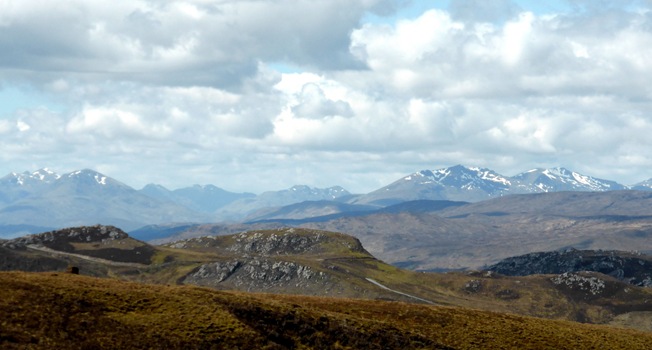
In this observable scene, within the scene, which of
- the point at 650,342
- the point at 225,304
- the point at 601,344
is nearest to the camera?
the point at 225,304

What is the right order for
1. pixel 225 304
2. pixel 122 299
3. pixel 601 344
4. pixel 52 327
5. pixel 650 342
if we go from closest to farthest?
pixel 52 327
pixel 122 299
pixel 225 304
pixel 601 344
pixel 650 342

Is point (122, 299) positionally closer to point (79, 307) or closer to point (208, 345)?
point (79, 307)

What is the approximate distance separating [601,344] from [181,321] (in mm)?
51017

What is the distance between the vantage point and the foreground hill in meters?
65.9

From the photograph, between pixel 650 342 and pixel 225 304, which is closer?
pixel 225 304

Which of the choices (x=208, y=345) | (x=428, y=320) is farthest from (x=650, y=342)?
(x=208, y=345)

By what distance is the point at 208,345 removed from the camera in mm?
69250

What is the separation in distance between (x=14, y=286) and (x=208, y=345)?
18.9m

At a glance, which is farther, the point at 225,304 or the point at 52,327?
the point at 225,304

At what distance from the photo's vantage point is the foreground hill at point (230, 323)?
65875 millimetres

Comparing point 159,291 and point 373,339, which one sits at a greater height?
A: point 159,291

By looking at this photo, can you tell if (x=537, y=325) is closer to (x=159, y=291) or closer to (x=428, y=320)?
(x=428, y=320)

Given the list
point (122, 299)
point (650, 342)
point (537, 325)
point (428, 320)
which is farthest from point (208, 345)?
point (650, 342)

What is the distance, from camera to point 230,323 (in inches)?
2943
